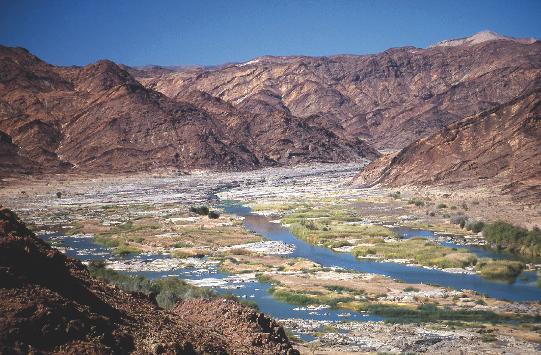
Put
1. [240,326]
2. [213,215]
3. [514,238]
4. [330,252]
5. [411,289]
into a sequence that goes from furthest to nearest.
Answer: [213,215] → [330,252] → [514,238] → [411,289] → [240,326]

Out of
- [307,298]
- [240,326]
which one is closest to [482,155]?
[307,298]

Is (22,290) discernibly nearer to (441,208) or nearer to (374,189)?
(441,208)

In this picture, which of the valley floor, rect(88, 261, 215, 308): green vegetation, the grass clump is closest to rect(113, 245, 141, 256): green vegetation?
the valley floor

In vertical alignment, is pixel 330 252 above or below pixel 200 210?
below

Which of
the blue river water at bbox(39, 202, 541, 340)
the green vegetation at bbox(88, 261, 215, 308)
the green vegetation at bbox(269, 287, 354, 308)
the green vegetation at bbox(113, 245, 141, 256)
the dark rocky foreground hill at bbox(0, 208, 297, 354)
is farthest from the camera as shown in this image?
the green vegetation at bbox(113, 245, 141, 256)

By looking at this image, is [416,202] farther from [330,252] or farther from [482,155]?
[330,252]

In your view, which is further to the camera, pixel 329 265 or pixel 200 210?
pixel 200 210

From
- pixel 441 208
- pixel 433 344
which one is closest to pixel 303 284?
pixel 433 344

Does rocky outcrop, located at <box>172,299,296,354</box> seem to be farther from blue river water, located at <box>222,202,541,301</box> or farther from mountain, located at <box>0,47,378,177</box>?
mountain, located at <box>0,47,378,177</box>
